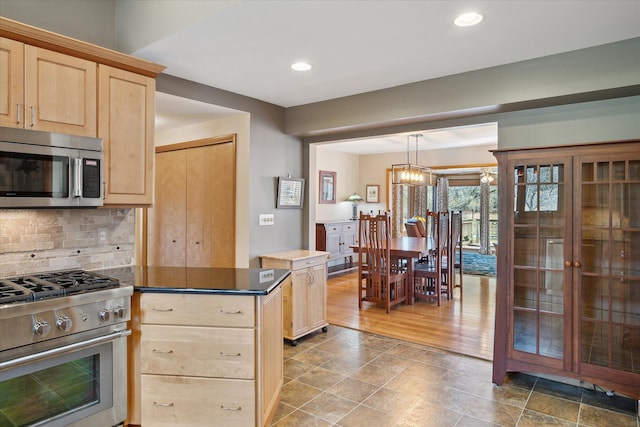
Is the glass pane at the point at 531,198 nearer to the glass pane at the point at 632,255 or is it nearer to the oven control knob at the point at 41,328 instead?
the glass pane at the point at 632,255

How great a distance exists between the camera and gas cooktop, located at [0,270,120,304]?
75.1 inches

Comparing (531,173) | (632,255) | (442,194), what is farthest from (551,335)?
(442,194)

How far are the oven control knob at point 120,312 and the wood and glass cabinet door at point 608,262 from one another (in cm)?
295

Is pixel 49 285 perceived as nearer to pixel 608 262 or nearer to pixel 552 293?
pixel 552 293

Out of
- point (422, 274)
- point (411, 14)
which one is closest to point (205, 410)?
point (411, 14)

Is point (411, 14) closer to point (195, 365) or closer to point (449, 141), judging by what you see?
point (195, 365)

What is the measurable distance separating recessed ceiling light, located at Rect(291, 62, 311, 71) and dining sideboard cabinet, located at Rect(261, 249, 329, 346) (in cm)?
173

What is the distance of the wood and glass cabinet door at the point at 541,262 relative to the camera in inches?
110

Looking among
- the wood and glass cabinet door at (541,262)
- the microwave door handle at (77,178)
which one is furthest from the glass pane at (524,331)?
the microwave door handle at (77,178)

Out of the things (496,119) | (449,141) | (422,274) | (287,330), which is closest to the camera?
(496,119)

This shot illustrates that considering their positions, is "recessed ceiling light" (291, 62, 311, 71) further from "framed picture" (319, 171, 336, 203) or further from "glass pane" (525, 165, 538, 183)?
"framed picture" (319, 171, 336, 203)

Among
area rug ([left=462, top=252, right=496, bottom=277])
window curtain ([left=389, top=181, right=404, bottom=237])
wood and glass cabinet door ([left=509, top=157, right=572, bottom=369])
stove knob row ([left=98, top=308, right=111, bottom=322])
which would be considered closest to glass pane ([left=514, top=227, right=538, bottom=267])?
wood and glass cabinet door ([left=509, top=157, right=572, bottom=369])

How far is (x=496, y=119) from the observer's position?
10.9ft

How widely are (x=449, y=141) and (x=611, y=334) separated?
15.9 ft
